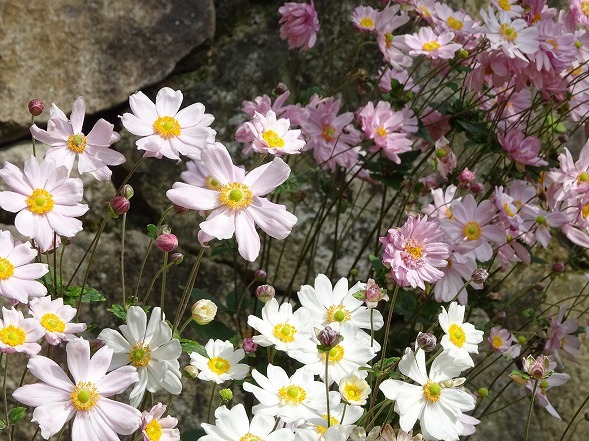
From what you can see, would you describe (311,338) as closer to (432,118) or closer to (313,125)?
(313,125)

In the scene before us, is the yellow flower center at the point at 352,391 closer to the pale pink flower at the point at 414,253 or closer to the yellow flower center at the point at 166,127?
the pale pink flower at the point at 414,253

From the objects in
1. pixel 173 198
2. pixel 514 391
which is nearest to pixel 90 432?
pixel 173 198

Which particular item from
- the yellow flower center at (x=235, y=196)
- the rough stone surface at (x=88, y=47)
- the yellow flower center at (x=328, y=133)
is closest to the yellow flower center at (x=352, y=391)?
the yellow flower center at (x=235, y=196)

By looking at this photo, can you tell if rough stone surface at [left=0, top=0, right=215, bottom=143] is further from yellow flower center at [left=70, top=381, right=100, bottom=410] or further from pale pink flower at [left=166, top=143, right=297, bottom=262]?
yellow flower center at [left=70, top=381, right=100, bottom=410]

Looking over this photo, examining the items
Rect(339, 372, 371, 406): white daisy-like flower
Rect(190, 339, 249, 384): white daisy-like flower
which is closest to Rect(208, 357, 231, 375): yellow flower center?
Rect(190, 339, 249, 384): white daisy-like flower

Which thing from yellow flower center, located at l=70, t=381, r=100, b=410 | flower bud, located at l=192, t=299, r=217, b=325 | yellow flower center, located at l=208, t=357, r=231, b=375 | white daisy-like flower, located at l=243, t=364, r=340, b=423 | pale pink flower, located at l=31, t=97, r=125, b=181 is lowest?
yellow flower center, located at l=208, t=357, r=231, b=375

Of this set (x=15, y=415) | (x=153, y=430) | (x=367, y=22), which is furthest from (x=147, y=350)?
(x=367, y=22)
